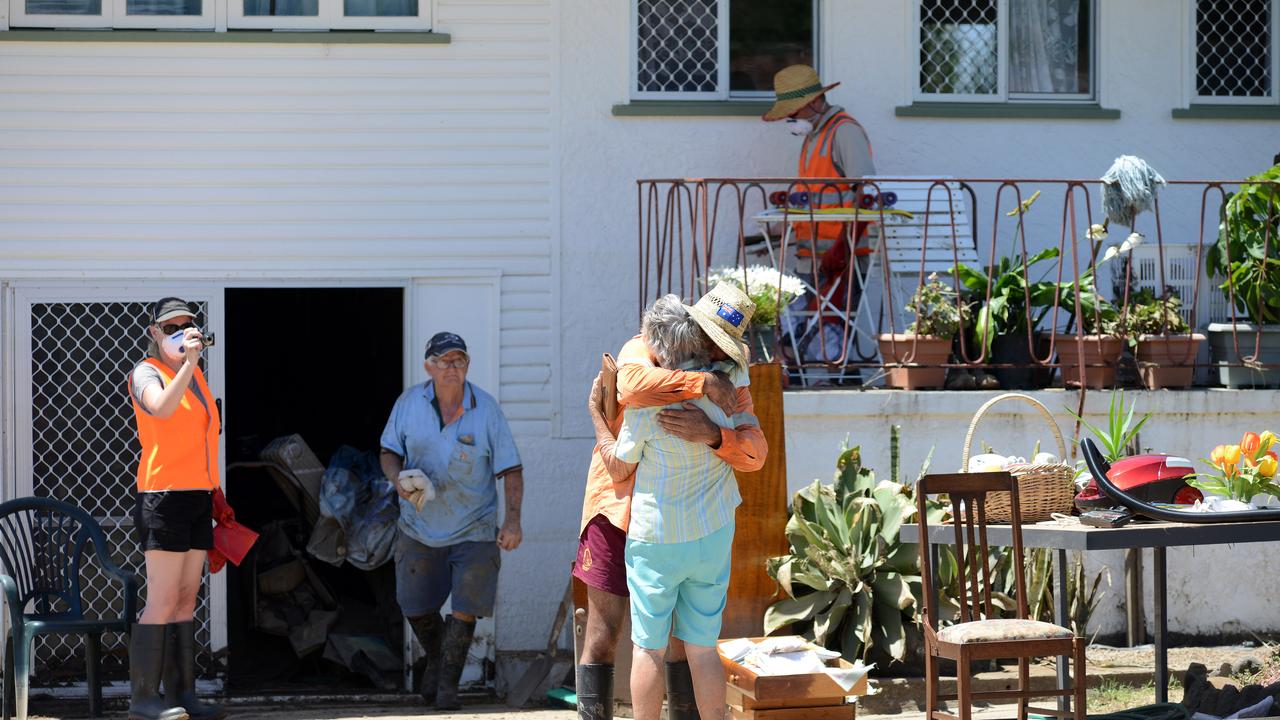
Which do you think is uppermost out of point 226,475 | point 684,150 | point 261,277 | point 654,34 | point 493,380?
point 654,34

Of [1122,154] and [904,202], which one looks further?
[1122,154]

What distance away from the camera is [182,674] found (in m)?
6.49

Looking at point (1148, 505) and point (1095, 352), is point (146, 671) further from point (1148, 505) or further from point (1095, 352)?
point (1095, 352)

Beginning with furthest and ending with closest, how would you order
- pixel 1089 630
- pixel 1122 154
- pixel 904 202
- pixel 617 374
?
pixel 1122 154 → pixel 904 202 → pixel 1089 630 → pixel 617 374

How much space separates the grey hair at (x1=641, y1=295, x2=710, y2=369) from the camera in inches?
201

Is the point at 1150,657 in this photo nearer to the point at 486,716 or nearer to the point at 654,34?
the point at 486,716

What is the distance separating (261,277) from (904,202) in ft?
11.0

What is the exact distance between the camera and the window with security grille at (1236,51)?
8.52m

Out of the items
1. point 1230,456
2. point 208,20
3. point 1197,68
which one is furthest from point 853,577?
point 208,20

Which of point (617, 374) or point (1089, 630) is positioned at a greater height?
point (617, 374)

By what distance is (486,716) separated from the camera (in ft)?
22.4

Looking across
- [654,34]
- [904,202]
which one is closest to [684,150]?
[654,34]

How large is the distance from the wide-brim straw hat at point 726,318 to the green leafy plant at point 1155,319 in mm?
2983

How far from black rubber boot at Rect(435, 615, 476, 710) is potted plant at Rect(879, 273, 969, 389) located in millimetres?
2380
